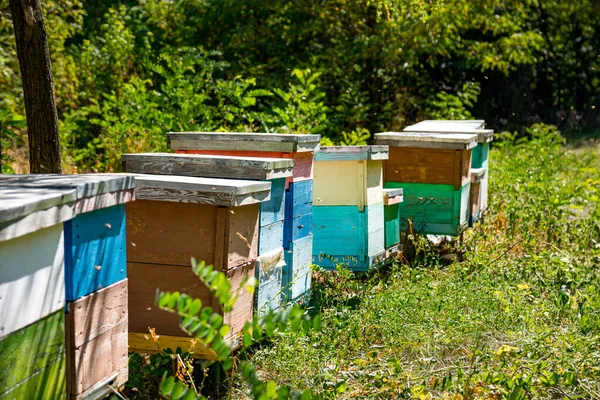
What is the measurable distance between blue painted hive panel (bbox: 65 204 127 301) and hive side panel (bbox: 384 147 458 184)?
378 centimetres

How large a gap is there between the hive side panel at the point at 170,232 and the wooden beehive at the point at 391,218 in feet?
7.80

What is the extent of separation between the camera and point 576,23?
63.2ft

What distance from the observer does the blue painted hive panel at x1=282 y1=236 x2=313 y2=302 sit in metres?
4.23

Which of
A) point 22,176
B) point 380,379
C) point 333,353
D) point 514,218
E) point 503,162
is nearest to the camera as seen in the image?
point 22,176

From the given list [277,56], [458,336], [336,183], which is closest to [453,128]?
[336,183]

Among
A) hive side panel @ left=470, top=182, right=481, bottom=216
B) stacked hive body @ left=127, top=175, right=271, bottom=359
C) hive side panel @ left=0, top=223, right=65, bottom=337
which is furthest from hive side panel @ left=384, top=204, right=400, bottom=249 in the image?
hive side panel @ left=0, top=223, right=65, bottom=337

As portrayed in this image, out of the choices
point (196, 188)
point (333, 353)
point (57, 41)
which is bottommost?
→ point (333, 353)

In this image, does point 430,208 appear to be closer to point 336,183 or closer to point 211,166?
point 336,183

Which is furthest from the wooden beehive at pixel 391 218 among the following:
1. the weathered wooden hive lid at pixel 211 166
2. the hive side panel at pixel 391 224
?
the weathered wooden hive lid at pixel 211 166

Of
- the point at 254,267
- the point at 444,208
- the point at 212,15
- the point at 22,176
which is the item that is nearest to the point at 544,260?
the point at 444,208

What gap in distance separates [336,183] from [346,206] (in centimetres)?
17

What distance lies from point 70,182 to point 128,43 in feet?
28.0

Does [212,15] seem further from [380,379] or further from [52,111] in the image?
[380,379]

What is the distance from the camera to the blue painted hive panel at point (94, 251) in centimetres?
244
